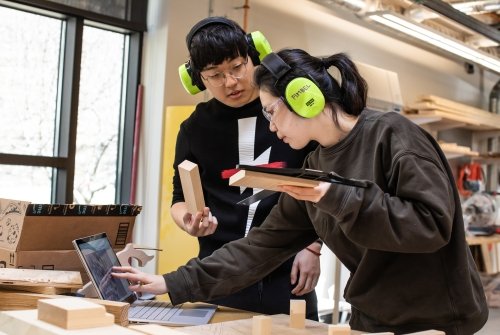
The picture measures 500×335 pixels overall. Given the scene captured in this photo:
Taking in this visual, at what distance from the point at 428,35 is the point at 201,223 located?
364 cm

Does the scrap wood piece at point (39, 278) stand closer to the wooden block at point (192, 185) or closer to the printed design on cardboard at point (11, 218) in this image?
the printed design on cardboard at point (11, 218)

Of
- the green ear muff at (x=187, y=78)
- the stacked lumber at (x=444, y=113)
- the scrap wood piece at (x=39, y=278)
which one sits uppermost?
the stacked lumber at (x=444, y=113)

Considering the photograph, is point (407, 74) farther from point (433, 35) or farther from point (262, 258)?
point (262, 258)

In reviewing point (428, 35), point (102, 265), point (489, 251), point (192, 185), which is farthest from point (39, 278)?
point (489, 251)

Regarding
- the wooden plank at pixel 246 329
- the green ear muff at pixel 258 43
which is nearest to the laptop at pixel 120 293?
the wooden plank at pixel 246 329

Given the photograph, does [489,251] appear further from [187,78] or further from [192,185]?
[192,185]

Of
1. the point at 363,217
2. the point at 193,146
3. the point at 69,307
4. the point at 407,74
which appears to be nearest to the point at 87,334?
the point at 69,307

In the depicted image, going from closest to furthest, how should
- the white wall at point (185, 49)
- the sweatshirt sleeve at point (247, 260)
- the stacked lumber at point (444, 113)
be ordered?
the sweatshirt sleeve at point (247, 260), the white wall at point (185, 49), the stacked lumber at point (444, 113)

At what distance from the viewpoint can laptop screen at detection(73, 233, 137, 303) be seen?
4.82ft

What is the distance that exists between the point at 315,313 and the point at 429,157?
771mm

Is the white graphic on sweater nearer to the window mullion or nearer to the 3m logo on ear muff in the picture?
the 3m logo on ear muff

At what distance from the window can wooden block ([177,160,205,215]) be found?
87.8 inches

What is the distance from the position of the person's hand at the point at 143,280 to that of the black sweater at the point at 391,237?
1.1 inches

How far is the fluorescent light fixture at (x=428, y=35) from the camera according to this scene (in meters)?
4.45
